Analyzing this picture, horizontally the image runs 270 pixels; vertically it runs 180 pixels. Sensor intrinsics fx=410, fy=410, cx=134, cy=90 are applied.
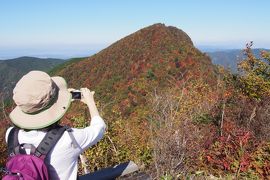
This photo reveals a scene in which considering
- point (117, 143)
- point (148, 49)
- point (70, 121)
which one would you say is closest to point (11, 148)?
point (117, 143)

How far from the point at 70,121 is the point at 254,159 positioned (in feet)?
16.1

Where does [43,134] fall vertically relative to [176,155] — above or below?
above

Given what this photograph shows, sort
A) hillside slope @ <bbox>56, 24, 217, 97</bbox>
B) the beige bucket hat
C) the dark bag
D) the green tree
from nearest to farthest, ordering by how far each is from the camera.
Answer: the dark bag
the beige bucket hat
the green tree
hillside slope @ <bbox>56, 24, 217, 97</bbox>

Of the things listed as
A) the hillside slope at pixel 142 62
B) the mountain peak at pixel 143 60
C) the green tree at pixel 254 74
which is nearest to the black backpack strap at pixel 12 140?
the green tree at pixel 254 74

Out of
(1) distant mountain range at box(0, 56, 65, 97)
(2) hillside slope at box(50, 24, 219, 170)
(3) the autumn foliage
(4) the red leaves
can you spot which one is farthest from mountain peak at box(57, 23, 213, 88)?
(1) distant mountain range at box(0, 56, 65, 97)

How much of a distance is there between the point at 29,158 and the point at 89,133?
17.0 inches

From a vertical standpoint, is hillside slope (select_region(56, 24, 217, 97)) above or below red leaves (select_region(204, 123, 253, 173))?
below

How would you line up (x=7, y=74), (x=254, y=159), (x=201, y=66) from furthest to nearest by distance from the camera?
1. (x=7, y=74)
2. (x=201, y=66)
3. (x=254, y=159)

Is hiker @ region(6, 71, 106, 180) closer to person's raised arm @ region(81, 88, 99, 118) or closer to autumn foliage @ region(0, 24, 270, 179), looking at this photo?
person's raised arm @ region(81, 88, 99, 118)

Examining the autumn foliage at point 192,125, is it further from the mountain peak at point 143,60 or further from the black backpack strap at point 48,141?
the black backpack strap at point 48,141

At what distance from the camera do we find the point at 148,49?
6944cm

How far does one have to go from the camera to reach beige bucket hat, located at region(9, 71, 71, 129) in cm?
225

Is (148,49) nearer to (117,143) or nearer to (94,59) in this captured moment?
(94,59)

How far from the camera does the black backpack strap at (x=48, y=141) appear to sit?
2.25m
